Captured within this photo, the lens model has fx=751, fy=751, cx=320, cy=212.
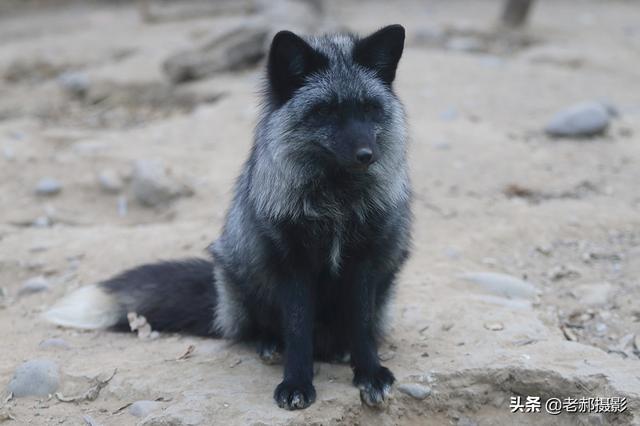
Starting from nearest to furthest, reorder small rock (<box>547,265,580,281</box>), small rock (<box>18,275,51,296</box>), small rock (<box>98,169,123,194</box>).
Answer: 1. small rock (<box>547,265,580,281</box>)
2. small rock (<box>18,275,51,296</box>)
3. small rock (<box>98,169,123,194</box>)

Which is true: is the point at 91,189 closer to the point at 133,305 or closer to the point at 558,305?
the point at 133,305

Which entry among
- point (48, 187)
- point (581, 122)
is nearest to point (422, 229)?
point (581, 122)

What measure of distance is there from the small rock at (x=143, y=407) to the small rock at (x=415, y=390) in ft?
3.70

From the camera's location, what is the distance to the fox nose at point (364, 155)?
3.08 m

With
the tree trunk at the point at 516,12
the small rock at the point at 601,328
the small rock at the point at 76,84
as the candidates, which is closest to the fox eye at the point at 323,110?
the small rock at the point at 601,328

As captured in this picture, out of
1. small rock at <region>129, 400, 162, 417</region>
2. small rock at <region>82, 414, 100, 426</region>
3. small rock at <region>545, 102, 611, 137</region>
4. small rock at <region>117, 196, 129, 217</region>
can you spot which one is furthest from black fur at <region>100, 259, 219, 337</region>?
small rock at <region>545, 102, 611, 137</region>

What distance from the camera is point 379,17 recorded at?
12.9 meters

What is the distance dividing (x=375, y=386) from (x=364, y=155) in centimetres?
109

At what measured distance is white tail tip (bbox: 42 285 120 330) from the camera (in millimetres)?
4297

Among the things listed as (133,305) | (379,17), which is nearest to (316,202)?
(133,305)

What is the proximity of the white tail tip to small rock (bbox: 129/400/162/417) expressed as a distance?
0.99 metres

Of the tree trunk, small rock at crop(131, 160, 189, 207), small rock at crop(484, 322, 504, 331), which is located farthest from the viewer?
the tree trunk

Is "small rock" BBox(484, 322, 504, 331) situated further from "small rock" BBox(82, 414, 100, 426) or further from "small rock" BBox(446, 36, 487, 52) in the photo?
"small rock" BBox(446, 36, 487, 52)

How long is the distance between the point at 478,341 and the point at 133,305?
1.92 metres
